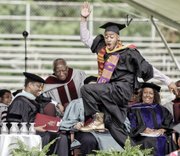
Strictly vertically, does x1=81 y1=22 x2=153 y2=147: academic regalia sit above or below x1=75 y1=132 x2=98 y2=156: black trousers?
above

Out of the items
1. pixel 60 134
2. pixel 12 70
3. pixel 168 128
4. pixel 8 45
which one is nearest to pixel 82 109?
pixel 60 134

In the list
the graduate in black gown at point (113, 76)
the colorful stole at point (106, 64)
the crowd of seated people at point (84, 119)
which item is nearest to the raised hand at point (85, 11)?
the graduate in black gown at point (113, 76)

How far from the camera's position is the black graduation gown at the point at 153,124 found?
14312 mm

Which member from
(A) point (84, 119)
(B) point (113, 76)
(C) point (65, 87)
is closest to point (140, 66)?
(B) point (113, 76)

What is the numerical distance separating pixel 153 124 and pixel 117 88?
4.56 feet

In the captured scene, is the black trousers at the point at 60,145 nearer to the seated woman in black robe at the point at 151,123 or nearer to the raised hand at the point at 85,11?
the seated woman in black robe at the point at 151,123

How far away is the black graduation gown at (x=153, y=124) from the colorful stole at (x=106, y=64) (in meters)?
1.07

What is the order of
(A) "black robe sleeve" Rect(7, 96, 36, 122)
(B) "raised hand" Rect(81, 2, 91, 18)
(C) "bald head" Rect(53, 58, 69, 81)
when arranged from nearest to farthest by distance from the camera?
(B) "raised hand" Rect(81, 2, 91, 18), (A) "black robe sleeve" Rect(7, 96, 36, 122), (C) "bald head" Rect(53, 58, 69, 81)

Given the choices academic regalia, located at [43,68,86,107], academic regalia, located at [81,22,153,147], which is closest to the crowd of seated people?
academic regalia, located at [43,68,86,107]

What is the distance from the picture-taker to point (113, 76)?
44.0 ft

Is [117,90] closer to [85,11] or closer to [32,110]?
[85,11]

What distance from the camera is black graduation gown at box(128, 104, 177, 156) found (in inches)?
563

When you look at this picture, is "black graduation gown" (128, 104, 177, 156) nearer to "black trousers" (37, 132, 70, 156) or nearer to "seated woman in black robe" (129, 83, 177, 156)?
"seated woman in black robe" (129, 83, 177, 156)

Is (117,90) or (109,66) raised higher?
(109,66)
